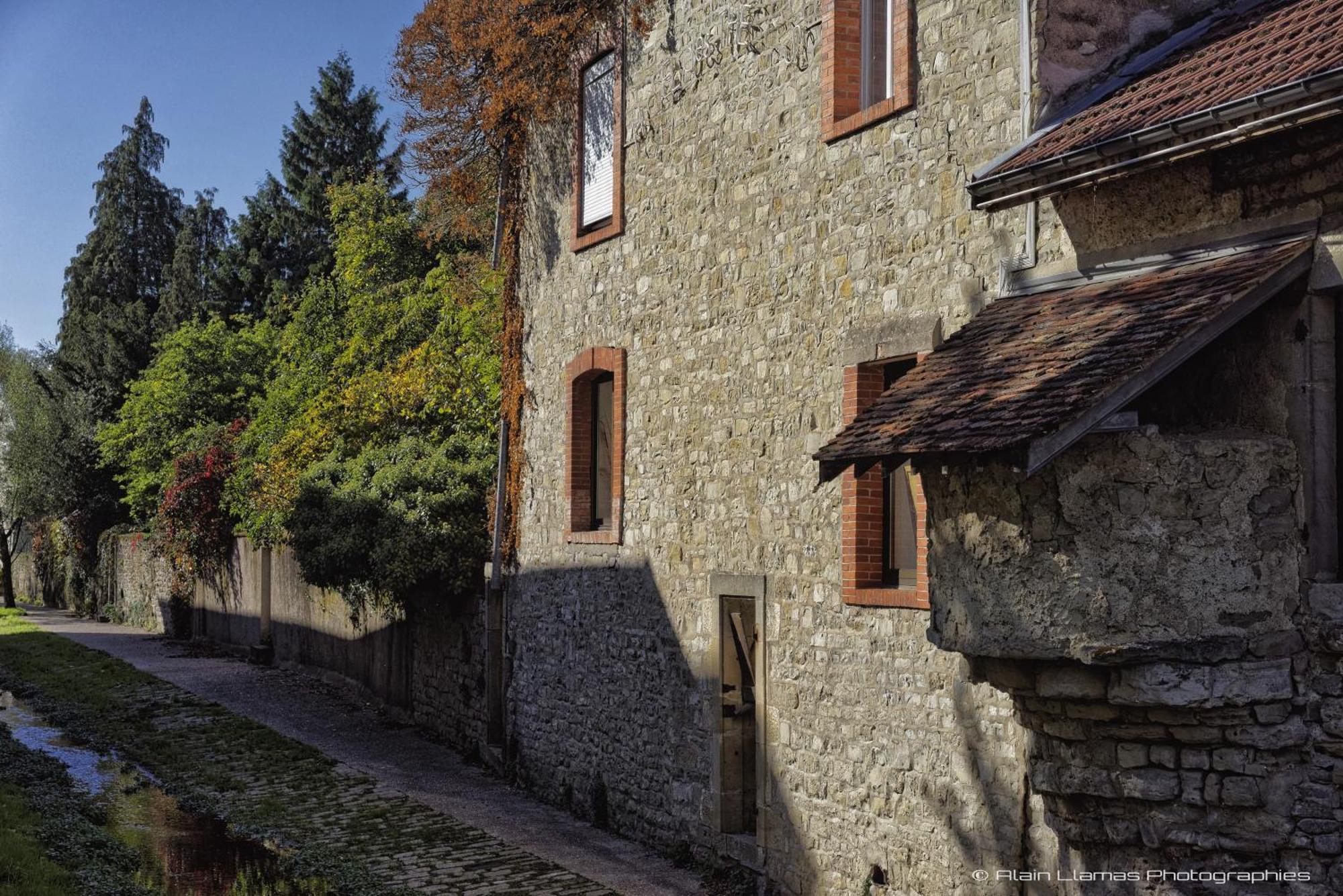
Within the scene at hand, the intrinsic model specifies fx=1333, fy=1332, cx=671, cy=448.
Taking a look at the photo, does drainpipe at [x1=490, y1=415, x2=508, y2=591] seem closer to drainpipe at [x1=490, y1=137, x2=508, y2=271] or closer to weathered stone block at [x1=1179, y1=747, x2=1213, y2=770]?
drainpipe at [x1=490, y1=137, x2=508, y2=271]

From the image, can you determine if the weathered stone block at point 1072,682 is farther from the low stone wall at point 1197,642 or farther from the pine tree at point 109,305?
the pine tree at point 109,305

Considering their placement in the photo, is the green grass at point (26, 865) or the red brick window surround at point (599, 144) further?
the red brick window surround at point (599, 144)

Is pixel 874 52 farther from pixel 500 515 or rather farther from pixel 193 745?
pixel 193 745

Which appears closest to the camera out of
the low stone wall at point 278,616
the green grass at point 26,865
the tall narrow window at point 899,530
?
the green grass at point 26,865

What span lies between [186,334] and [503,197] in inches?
840

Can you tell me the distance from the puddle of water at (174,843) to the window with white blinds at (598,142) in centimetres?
671

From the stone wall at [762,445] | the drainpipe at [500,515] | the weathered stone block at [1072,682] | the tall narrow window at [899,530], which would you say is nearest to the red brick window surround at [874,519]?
the tall narrow window at [899,530]

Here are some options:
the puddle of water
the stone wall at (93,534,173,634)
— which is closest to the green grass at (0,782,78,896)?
the puddle of water

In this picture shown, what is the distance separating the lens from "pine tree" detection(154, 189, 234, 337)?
135 feet

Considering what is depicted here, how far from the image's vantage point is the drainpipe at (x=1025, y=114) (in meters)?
7.75

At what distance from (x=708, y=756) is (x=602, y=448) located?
150 inches

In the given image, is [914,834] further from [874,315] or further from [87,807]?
[87,807]

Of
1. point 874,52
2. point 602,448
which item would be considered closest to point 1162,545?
point 874,52

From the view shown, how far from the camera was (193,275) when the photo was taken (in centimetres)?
4284
